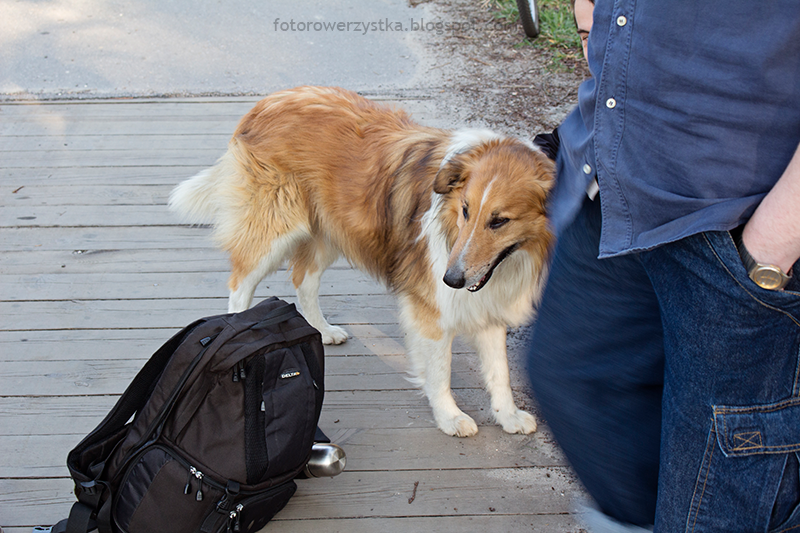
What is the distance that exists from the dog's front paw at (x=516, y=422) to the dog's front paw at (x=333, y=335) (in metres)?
0.74

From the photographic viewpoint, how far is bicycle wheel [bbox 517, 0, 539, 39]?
4.93 meters

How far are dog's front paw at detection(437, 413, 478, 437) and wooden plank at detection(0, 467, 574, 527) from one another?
0.50 feet

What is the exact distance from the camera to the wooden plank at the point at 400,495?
197 cm

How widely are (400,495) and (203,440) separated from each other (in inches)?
26.0

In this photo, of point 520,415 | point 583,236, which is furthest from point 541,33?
point 583,236

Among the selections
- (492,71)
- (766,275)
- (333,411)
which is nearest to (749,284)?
(766,275)

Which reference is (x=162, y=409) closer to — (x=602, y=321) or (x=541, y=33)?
(x=602, y=321)

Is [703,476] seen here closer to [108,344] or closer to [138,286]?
[108,344]

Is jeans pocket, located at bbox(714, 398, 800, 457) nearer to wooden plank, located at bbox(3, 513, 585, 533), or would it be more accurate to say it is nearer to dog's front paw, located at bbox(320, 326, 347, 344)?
wooden plank, located at bbox(3, 513, 585, 533)

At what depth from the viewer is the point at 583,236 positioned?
118cm

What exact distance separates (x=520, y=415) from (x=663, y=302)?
1383 millimetres

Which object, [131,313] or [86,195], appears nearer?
[131,313]

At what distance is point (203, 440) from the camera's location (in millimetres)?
1730

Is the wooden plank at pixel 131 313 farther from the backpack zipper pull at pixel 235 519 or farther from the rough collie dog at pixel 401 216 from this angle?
the backpack zipper pull at pixel 235 519
